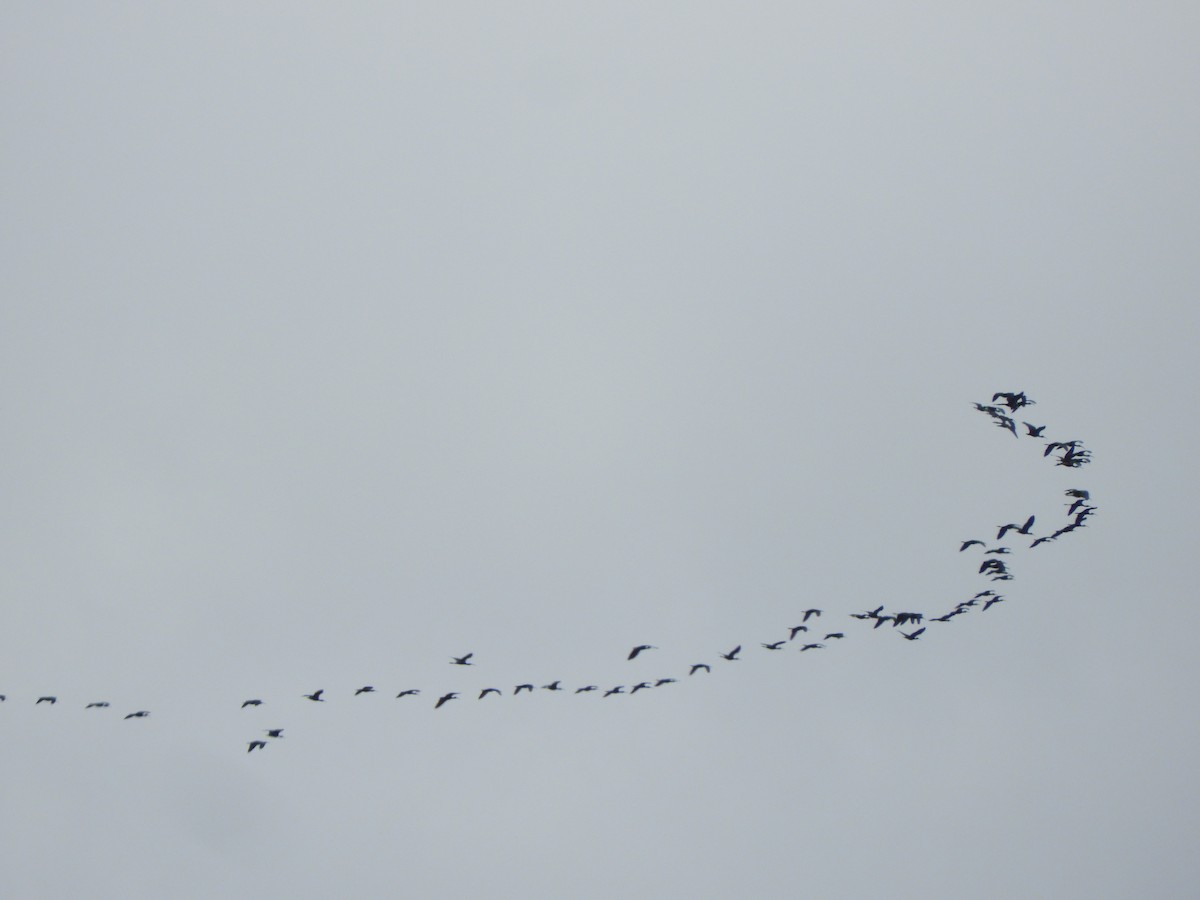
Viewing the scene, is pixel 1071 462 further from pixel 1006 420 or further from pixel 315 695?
pixel 315 695

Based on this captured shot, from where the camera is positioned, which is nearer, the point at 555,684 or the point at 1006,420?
the point at 1006,420

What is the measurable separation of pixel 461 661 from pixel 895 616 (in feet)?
87.7

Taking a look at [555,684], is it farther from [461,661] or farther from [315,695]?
[315,695]

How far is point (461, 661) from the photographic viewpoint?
79.6 metres

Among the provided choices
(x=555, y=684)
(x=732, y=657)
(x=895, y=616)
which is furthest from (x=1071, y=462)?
(x=555, y=684)

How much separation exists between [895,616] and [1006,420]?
1373 cm

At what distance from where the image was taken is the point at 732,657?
260 ft

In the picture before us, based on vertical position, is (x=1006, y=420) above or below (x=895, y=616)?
above

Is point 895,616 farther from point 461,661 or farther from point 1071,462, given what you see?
point 461,661

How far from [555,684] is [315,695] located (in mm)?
15132

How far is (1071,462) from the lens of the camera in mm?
75312

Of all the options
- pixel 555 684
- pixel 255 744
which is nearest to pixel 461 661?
pixel 555 684

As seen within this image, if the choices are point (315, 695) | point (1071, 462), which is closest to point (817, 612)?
point (1071, 462)

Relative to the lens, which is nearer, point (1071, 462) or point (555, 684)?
point (1071, 462)
